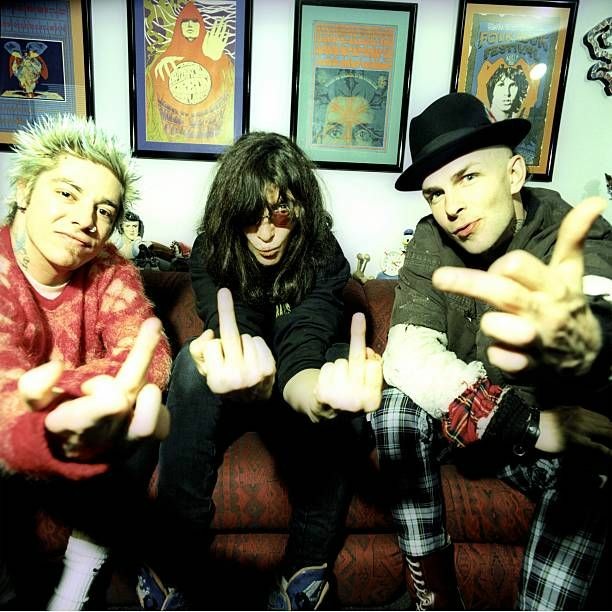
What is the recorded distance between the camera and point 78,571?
2.96 feet

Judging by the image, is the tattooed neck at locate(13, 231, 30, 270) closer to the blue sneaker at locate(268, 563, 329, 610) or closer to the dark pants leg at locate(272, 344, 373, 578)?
the dark pants leg at locate(272, 344, 373, 578)

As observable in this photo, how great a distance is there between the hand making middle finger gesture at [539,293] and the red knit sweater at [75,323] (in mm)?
529

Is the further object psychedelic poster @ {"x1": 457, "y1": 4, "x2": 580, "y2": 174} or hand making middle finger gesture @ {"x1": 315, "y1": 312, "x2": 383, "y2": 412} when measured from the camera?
psychedelic poster @ {"x1": 457, "y1": 4, "x2": 580, "y2": 174}

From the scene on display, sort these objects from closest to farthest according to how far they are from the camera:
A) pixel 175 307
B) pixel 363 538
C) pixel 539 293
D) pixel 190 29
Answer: pixel 539 293 → pixel 363 538 → pixel 175 307 → pixel 190 29

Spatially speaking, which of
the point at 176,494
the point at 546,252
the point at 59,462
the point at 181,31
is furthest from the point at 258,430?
the point at 181,31

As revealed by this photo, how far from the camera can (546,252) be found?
94cm

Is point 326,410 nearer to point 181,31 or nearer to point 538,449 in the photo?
point 538,449

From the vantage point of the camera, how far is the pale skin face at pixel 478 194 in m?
0.94

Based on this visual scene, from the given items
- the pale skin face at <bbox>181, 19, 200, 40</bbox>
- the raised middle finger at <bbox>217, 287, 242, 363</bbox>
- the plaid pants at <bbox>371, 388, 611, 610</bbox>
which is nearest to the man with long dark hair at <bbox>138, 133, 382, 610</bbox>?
the raised middle finger at <bbox>217, 287, 242, 363</bbox>

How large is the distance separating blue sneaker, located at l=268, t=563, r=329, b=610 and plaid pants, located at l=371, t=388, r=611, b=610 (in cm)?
19

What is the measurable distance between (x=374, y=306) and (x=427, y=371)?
577 mm

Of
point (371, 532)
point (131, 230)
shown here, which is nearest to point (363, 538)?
point (371, 532)

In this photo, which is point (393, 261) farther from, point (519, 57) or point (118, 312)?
point (118, 312)

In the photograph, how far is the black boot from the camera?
36.3 inches
